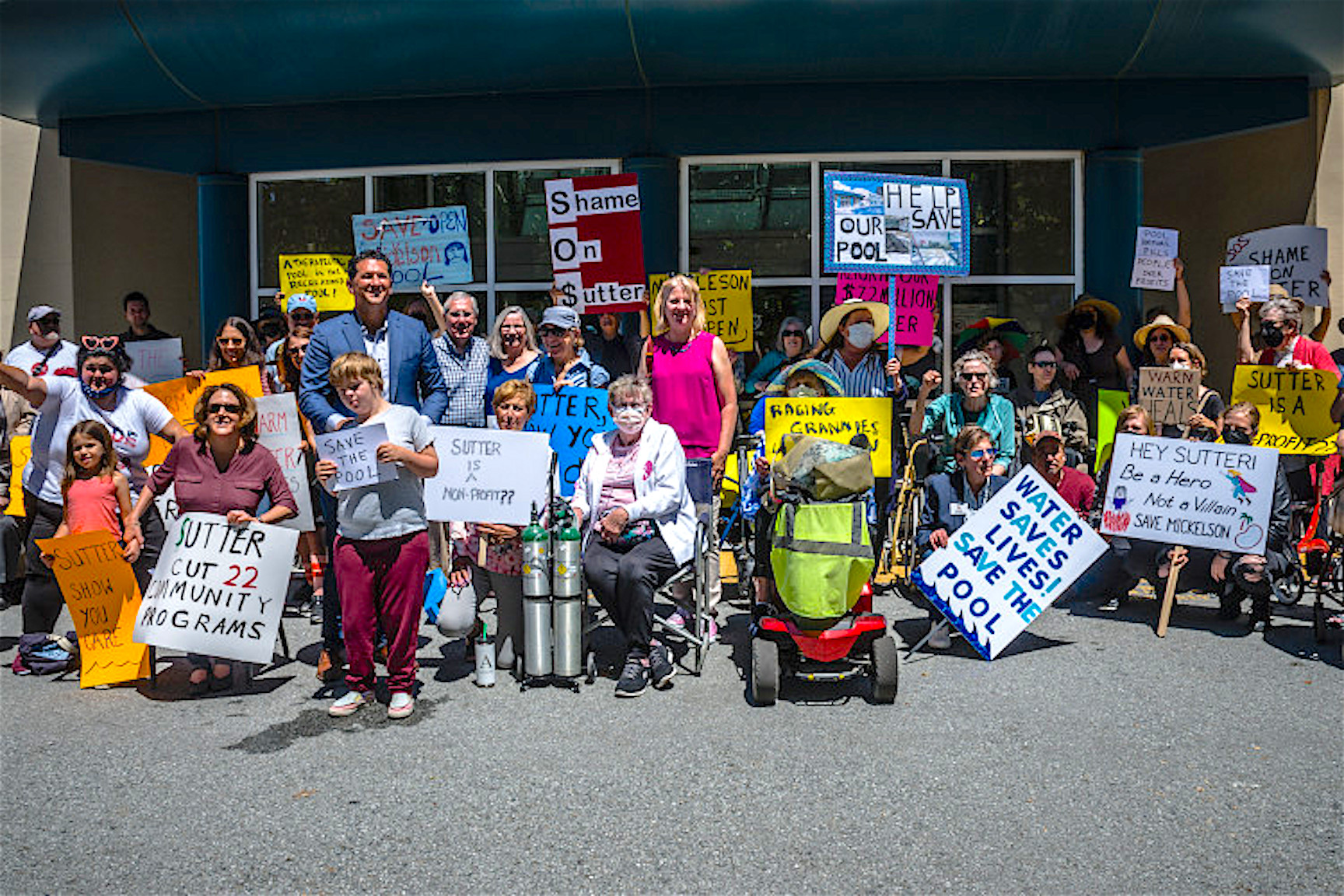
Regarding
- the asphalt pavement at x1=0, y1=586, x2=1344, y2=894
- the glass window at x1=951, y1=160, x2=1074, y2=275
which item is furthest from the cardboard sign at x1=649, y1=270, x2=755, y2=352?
the asphalt pavement at x1=0, y1=586, x2=1344, y2=894

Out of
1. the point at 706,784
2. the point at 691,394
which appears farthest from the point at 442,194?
the point at 706,784

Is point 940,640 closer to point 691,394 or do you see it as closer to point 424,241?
point 691,394

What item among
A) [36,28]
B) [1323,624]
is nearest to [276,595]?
[1323,624]

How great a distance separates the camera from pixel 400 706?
17.9 feet

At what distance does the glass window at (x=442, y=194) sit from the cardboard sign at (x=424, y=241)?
51.8 inches

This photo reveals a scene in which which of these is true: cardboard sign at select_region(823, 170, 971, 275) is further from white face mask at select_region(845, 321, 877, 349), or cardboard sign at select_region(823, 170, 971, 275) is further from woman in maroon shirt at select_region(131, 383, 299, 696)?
woman in maroon shirt at select_region(131, 383, 299, 696)

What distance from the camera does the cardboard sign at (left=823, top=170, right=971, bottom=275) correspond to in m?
8.68

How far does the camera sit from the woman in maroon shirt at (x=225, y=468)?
19.0ft

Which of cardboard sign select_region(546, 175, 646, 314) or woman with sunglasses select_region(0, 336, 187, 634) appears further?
cardboard sign select_region(546, 175, 646, 314)

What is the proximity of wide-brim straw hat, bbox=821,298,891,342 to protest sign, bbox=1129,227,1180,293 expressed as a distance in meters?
2.66

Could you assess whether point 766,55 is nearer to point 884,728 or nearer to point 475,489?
point 475,489

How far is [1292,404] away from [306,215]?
9.47 metres

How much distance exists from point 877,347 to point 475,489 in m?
3.95

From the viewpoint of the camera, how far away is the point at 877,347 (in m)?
8.86
